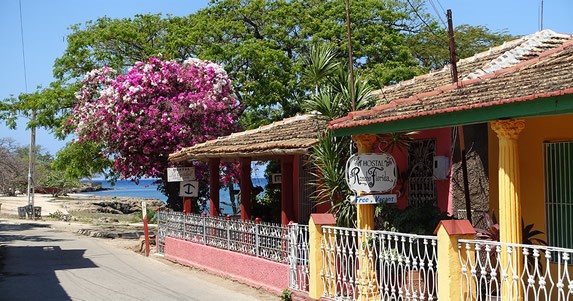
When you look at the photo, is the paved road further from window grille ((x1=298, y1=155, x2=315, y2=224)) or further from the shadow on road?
window grille ((x1=298, y1=155, x2=315, y2=224))

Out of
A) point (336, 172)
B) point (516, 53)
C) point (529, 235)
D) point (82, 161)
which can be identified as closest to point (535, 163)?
point (529, 235)

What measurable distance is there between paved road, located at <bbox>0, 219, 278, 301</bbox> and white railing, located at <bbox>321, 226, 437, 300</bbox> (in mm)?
2529

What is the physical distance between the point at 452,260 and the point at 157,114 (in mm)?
15495

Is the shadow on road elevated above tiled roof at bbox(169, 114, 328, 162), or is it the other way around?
tiled roof at bbox(169, 114, 328, 162)

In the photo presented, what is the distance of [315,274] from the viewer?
36.4ft

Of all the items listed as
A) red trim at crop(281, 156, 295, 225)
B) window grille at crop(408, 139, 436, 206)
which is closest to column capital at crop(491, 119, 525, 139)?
window grille at crop(408, 139, 436, 206)

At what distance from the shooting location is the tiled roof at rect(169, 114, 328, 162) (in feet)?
42.4

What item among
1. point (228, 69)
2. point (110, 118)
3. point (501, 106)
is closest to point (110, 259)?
point (110, 118)

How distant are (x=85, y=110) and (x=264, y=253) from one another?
12569 mm

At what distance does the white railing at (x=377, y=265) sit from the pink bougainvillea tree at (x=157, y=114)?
12022 mm

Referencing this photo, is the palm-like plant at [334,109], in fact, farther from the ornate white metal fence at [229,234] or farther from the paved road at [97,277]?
the paved road at [97,277]

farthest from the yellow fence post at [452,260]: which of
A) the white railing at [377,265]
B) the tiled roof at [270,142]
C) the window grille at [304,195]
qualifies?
the window grille at [304,195]

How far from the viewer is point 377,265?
1089 cm

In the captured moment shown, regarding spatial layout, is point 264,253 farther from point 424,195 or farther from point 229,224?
point 424,195
